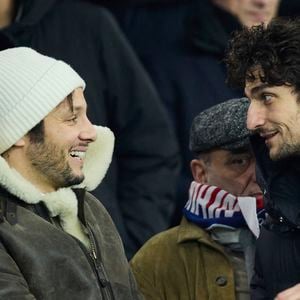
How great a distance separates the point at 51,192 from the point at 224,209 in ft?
3.07

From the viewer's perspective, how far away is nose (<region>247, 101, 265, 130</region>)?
19.8 ft

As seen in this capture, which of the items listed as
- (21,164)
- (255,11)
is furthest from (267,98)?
(255,11)

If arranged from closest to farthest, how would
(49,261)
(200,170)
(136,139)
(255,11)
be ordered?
(49,261) < (200,170) < (136,139) < (255,11)

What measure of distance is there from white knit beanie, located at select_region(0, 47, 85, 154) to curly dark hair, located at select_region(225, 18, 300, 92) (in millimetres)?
622

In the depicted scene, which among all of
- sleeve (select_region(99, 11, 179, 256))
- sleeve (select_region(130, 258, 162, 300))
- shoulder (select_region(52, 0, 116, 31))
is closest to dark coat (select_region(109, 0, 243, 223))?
sleeve (select_region(99, 11, 179, 256))

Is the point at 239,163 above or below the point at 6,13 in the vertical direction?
below

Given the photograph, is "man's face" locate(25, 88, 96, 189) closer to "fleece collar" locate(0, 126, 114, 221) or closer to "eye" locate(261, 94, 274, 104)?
"fleece collar" locate(0, 126, 114, 221)

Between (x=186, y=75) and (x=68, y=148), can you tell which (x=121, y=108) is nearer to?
(x=186, y=75)

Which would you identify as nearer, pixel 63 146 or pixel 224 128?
pixel 63 146

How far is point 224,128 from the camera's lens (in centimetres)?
675

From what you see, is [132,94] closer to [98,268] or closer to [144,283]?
[144,283]

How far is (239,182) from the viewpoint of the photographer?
676 cm

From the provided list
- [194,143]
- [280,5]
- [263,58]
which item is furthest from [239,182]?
[280,5]

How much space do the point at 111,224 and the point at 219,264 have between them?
57cm
